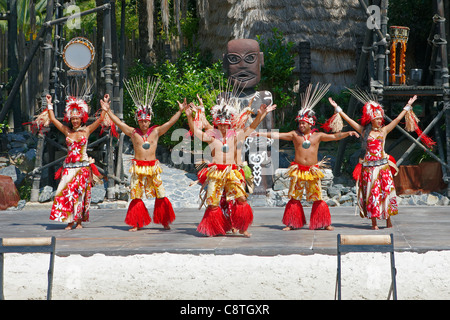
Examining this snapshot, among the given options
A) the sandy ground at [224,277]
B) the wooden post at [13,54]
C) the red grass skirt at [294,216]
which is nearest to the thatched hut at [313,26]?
the wooden post at [13,54]

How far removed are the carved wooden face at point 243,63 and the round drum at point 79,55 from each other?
2277 millimetres

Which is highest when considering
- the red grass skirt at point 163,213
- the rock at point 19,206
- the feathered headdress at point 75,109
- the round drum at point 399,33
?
the round drum at point 399,33

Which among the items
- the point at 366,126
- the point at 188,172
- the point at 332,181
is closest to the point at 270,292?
the point at 366,126

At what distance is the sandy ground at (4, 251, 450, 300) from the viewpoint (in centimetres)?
576

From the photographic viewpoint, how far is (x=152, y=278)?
6.30 m

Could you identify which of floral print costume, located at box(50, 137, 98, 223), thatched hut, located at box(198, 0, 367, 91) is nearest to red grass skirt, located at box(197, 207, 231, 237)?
floral print costume, located at box(50, 137, 98, 223)

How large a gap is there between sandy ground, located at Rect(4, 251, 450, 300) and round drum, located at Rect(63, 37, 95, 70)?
485cm

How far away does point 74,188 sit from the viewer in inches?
350

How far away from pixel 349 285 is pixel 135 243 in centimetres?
265

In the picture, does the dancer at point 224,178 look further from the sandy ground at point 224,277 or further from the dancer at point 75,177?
the dancer at point 75,177

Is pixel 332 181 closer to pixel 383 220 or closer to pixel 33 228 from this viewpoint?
pixel 383 220

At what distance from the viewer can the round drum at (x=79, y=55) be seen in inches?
452

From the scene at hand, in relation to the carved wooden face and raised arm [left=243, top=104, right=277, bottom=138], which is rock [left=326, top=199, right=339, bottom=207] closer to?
the carved wooden face
